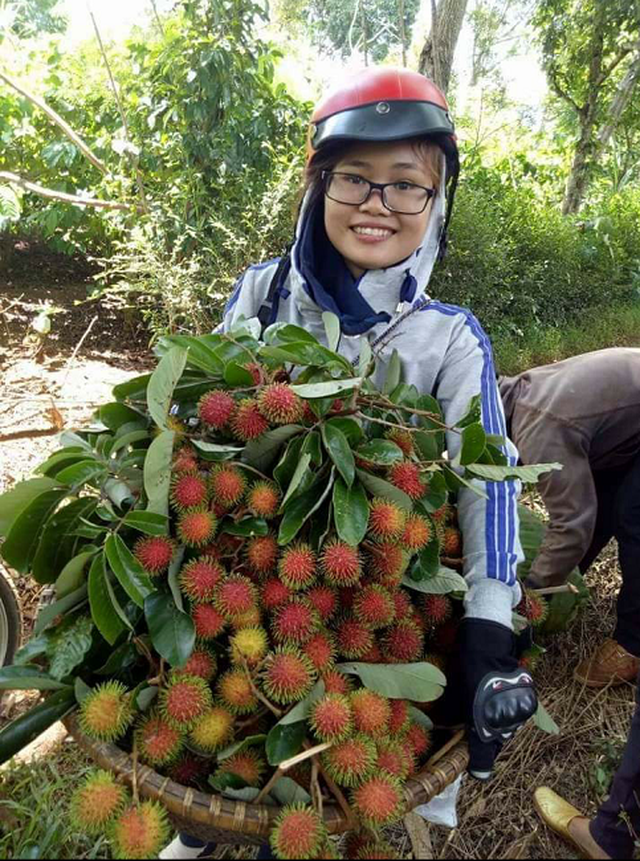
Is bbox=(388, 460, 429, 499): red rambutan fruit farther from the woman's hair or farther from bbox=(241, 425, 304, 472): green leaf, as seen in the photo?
the woman's hair

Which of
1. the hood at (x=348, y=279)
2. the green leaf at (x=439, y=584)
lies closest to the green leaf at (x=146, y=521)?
the green leaf at (x=439, y=584)

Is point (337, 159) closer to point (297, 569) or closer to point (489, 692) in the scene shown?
point (297, 569)

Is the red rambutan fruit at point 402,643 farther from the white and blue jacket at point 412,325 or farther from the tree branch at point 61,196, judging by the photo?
the tree branch at point 61,196

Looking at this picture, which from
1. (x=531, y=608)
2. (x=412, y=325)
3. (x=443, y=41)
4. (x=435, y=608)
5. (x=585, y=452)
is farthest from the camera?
(x=443, y=41)

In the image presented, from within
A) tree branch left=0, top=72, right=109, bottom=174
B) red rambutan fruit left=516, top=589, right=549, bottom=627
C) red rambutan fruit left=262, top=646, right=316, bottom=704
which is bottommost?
red rambutan fruit left=516, top=589, right=549, bottom=627

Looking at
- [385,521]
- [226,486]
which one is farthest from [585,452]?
[226,486]

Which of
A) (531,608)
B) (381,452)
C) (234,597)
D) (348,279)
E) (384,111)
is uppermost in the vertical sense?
(384,111)

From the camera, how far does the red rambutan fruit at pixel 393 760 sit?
613 millimetres

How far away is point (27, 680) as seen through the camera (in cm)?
67

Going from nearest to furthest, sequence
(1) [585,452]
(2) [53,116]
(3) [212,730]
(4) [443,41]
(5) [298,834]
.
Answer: (5) [298,834], (3) [212,730], (1) [585,452], (2) [53,116], (4) [443,41]

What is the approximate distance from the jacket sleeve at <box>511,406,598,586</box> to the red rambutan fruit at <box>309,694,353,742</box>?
115 centimetres

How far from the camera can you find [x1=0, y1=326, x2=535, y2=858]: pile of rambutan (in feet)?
1.99

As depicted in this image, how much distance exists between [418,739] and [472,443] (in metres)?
0.35

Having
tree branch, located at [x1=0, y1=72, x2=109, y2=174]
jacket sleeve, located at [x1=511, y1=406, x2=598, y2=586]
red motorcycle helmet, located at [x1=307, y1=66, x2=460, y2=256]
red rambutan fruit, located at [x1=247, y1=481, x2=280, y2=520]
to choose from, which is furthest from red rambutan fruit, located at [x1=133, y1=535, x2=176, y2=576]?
tree branch, located at [x1=0, y1=72, x2=109, y2=174]
